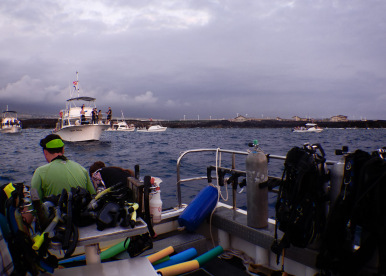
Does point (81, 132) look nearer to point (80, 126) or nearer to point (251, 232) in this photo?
point (80, 126)

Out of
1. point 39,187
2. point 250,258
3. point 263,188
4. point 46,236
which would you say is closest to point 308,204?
point 263,188

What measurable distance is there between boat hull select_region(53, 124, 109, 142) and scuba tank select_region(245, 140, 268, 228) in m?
31.7

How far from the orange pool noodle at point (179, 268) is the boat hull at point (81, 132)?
31732mm

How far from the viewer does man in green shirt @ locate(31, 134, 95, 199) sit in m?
3.44

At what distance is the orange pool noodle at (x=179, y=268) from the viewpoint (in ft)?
9.43

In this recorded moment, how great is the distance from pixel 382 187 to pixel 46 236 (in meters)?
2.23

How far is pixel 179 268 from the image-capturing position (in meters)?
2.96

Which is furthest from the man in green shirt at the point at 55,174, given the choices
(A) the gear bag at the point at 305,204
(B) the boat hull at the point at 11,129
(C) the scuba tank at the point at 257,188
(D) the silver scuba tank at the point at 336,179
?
(B) the boat hull at the point at 11,129

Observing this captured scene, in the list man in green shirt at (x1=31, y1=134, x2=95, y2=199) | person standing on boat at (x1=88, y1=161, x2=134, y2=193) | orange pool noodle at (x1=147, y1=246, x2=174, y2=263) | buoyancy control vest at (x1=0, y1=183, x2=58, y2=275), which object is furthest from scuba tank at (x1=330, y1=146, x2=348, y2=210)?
man in green shirt at (x1=31, y1=134, x2=95, y2=199)

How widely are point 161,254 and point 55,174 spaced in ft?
5.12

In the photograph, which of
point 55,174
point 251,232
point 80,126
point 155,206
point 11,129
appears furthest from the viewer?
point 11,129

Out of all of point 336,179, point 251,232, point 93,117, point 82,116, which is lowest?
point 251,232

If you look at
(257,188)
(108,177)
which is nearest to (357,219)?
(257,188)

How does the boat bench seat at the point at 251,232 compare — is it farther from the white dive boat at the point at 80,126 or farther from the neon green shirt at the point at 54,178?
the white dive boat at the point at 80,126
